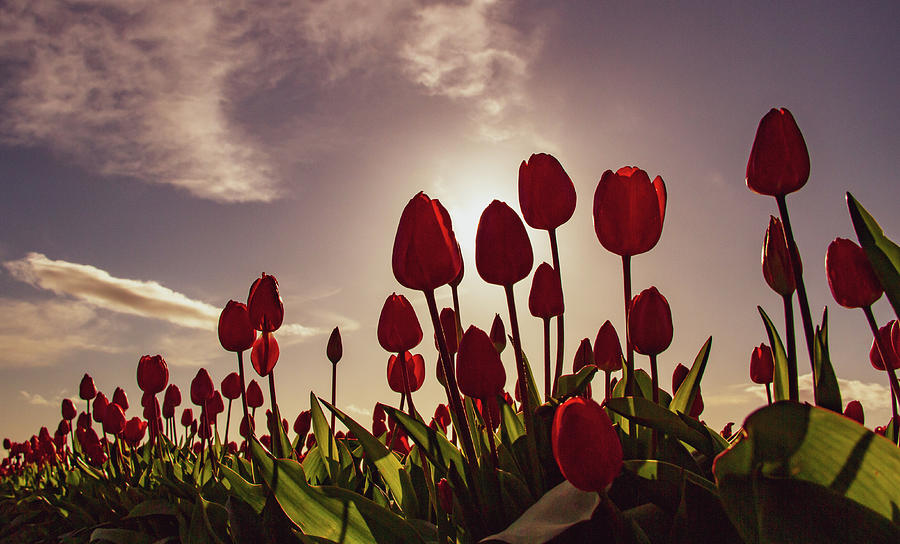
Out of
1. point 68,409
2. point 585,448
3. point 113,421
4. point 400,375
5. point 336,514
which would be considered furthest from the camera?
point 68,409

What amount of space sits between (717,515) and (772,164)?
0.74 m

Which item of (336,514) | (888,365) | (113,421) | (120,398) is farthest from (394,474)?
(120,398)

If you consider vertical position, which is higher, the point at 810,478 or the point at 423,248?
the point at 423,248

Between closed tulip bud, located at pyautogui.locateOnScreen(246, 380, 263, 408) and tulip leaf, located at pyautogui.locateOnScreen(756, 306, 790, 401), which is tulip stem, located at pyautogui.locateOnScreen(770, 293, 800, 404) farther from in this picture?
closed tulip bud, located at pyautogui.locateOnScreen(246, 380, 263, 408)

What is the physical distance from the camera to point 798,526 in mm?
880

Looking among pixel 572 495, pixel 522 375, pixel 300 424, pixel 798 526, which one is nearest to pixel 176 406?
pixel 300 424

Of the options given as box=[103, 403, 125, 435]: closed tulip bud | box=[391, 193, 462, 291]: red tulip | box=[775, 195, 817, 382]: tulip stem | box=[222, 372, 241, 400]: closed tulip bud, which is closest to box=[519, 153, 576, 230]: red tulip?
box=[391, 193, 462, 291]: red tulip

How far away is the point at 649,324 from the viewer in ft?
4.51

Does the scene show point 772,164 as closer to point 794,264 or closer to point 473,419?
point 794,264

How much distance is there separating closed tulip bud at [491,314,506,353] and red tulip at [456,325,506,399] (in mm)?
821

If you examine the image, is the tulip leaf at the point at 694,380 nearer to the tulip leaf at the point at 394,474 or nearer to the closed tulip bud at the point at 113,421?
the tulip leaf at the point at 394,474

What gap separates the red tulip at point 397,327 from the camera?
1873 mm

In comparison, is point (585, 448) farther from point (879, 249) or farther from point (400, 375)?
point (400, 375)

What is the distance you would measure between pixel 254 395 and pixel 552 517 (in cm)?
354
